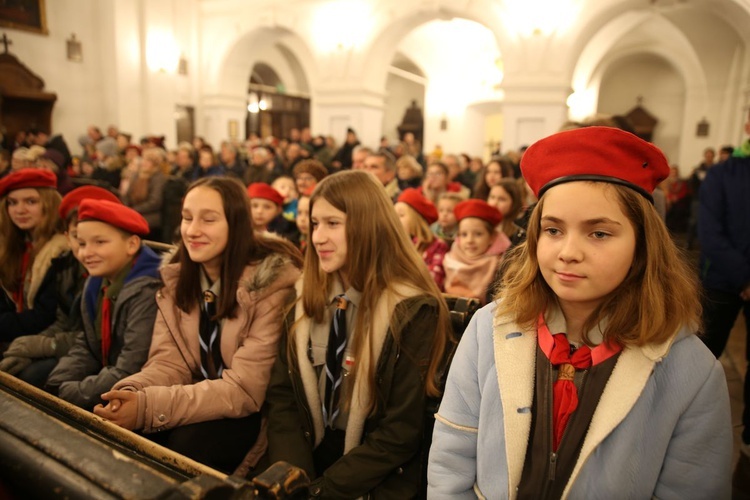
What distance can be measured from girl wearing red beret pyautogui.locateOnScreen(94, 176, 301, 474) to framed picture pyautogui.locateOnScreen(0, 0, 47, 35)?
1172 centimetres

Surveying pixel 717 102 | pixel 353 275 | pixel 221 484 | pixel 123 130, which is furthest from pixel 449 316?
pixel 717 102

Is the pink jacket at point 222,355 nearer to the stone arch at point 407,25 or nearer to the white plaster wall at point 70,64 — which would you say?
the stone arch at point 407,25

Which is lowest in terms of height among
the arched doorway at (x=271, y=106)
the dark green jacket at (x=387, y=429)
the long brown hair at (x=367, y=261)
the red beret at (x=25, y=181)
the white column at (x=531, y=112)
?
the dark green jacket at (x=387, y=429)

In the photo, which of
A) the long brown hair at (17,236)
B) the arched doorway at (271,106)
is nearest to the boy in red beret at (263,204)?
the long brown hair at (17,236)

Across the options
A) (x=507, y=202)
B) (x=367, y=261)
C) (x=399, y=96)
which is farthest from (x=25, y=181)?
(x=399, y=96)

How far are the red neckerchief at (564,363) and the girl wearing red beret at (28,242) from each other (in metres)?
2.84

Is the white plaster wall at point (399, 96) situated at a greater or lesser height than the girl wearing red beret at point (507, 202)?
greater

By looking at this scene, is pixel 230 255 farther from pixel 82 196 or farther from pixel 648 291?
pixel 648 291

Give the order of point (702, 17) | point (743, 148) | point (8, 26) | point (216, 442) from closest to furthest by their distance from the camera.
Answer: point (216, 442) → point (743, 148) → point (8, 26) → point (702, 17)

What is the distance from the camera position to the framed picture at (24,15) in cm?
1032

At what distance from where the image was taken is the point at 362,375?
5.66 feet

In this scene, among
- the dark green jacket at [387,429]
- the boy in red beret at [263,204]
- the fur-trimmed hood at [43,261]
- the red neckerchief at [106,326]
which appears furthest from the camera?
the boy in red beret at [263,204]

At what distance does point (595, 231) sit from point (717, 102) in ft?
48.4

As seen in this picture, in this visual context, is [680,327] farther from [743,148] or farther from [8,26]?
[8,26]
